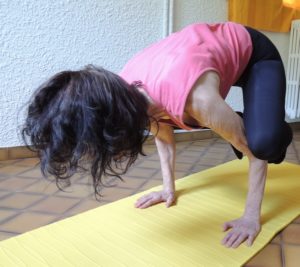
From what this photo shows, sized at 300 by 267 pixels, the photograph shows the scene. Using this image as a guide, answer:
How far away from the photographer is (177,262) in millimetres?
772

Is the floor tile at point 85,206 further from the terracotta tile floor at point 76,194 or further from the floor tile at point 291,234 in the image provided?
the floor tile at point 291,234

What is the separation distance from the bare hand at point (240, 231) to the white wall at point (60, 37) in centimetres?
101

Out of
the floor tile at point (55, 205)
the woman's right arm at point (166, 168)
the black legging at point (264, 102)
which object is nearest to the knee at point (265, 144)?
the black legging at point (264, 102)

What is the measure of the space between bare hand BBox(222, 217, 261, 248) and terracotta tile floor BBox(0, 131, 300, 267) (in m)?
0.05

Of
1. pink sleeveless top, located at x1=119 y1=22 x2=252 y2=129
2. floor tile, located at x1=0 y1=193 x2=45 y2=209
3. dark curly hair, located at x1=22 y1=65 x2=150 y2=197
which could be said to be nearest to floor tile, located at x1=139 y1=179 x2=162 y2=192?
floor tile, located at x1=0 y1=193 x2=45 y2=209

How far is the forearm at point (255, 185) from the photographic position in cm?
91

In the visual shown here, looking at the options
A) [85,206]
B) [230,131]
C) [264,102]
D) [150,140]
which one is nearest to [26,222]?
[85,206]

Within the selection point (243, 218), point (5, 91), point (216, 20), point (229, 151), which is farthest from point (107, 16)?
point (243, 218)

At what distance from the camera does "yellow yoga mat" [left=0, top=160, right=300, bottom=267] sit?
2.58 feet

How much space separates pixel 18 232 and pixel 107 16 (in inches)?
50.3

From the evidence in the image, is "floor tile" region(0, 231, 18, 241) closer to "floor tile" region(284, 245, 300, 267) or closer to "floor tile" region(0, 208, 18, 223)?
"floor tile" region(0, 208, 18, 223)

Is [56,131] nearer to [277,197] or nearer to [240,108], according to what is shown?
[277,197]

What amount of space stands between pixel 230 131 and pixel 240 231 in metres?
0.30

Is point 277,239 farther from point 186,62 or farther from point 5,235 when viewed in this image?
point 5,235
